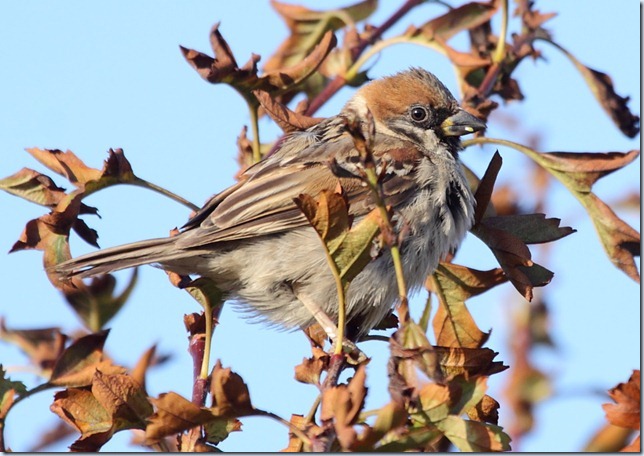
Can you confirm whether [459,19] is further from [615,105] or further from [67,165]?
[67,165]

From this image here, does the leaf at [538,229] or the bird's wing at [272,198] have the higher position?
the bird's wing at [272,198]

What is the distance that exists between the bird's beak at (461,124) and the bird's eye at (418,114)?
0.13 m

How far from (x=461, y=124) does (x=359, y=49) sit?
70 cm

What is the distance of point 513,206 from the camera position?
139 inches

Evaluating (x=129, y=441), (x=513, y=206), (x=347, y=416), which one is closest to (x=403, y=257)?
(x=513, y=206)

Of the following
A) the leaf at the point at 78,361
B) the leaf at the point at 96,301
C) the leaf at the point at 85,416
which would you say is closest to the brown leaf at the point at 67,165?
the leaf at the point at 96,301

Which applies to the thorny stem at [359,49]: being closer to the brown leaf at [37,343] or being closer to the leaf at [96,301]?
the leaf at [96,301]

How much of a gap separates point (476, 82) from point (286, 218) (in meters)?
0.94

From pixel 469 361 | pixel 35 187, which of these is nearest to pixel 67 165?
pixel 35 187

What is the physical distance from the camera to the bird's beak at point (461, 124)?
401 centimetres

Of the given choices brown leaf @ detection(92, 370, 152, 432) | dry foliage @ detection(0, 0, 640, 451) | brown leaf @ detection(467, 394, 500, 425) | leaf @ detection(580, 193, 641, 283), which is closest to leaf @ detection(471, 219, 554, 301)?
dry foliage @ detection(0, 0, 640, 451)

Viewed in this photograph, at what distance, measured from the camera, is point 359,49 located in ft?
12.1

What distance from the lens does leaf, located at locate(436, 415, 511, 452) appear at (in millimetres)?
2115

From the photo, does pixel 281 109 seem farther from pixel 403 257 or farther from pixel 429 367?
pixel 429 367
